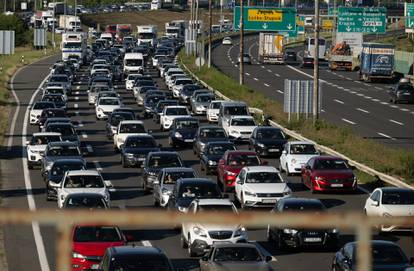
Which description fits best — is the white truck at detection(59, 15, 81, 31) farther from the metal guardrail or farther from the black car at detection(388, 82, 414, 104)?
the metal guardrail

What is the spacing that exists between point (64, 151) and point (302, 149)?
29.4 feet

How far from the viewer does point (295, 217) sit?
510cm

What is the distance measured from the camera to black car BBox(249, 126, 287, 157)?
47562mm

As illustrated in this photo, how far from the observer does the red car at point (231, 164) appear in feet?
125

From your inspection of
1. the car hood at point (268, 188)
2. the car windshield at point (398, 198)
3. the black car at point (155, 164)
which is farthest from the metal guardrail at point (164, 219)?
the black car at point (155, 164)

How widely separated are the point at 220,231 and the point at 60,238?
2122cm

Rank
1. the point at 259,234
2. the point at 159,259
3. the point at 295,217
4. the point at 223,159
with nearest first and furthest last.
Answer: the point at 295,217 → the point at 159,259 → the point at 259,234 → the point at 223,159

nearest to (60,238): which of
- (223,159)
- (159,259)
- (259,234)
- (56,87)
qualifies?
(159,259)

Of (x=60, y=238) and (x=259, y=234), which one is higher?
(x=60, y=238)

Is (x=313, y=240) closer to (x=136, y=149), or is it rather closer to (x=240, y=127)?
(x=136, y=149)

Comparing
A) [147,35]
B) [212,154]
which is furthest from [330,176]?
[147,35]

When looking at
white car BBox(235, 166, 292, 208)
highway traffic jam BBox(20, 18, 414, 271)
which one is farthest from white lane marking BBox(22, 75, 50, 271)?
white car BBox(235, 166, 292, 208)

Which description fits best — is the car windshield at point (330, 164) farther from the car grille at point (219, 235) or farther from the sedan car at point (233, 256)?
the sedan car at point (233, 256)

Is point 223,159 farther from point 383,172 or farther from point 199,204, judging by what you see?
point 199,204
